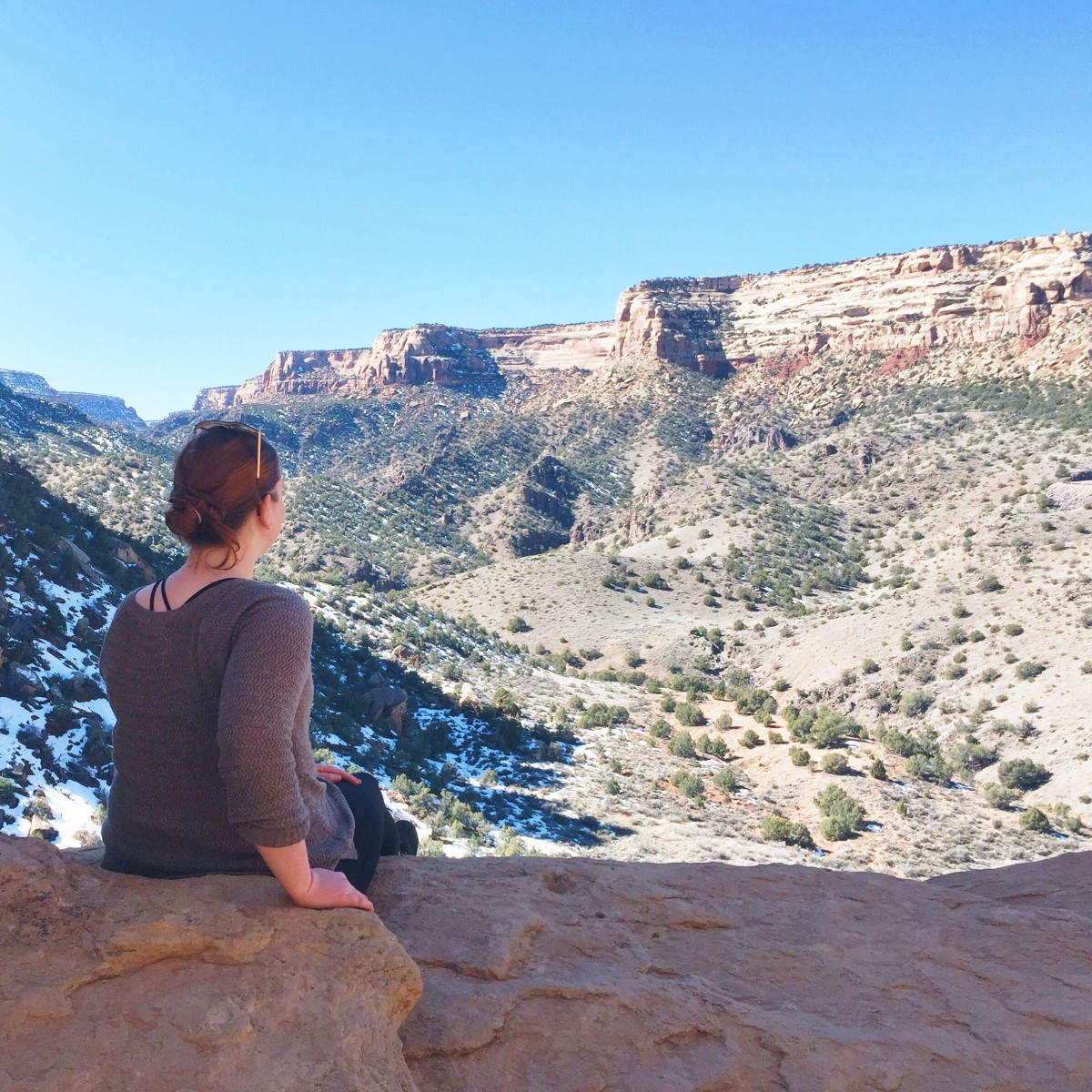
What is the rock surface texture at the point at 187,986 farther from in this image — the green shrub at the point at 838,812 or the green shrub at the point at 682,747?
the green shrub at the point at 682,747

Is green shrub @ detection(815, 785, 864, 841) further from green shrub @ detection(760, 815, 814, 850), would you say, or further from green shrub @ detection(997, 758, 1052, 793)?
green shrub @ detection(997, 758, 1052, 793)

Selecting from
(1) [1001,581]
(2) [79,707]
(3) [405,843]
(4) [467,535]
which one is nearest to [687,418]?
(4) [467,535]

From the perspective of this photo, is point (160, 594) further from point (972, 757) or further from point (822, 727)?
point (972, 757)

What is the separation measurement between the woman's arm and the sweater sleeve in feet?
0.14

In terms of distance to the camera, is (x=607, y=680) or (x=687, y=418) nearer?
(x=607, y=680)

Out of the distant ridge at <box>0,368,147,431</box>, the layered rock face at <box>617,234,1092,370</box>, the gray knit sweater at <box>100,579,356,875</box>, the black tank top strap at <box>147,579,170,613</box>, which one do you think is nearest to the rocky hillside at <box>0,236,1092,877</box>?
the layered rock face at <box>617,234,1092,370</box>

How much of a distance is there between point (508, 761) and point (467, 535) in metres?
39.1

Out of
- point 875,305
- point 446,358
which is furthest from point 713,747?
point 446,358

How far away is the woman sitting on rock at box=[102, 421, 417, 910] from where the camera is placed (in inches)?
88.2

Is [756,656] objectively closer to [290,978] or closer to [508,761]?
[508,761]

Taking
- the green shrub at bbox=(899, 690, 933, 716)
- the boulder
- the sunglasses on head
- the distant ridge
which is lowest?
the green shrub at bbox=(899, 690, 933, 716)

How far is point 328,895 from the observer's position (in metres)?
2.42

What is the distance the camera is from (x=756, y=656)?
33.9m

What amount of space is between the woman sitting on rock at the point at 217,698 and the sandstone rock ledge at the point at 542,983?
13cm
